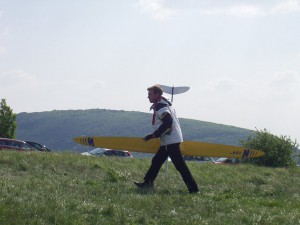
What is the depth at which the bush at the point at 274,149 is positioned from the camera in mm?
23356

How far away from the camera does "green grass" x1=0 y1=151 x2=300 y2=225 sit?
7.92 meters

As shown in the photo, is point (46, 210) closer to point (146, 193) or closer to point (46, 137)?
point (146, 193)

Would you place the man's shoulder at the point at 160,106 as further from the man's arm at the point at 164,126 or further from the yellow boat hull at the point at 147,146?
the yellow boat hull at the point at 147,146

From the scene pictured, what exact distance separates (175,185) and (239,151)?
4.62 m

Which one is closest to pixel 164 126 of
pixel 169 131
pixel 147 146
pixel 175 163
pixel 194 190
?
pixel 169 131

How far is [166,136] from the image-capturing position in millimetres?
11062

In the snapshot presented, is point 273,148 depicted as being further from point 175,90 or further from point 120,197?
point 120,197

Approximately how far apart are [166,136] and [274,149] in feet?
43.6

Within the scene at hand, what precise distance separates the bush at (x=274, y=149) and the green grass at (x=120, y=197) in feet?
29.5

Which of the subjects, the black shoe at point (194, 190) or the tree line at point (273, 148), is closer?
the black shoe at point (194, 190)

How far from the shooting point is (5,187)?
29.2 feet

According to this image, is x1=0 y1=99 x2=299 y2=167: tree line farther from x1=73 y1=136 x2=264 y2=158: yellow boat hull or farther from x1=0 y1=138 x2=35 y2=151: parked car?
x1=0 y1=138 x2=35 y2=151: parked car

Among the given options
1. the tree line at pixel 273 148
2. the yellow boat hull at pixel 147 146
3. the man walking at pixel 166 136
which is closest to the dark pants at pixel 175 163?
the man walking at pixel 166 136

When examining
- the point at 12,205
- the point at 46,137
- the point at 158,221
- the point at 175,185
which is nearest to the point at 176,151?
the point at 175,185
